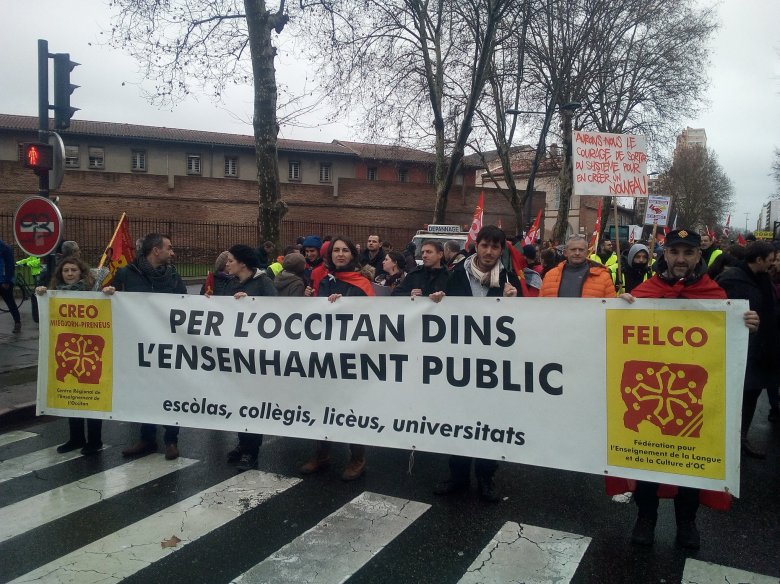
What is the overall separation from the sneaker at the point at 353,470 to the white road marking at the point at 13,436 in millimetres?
3207

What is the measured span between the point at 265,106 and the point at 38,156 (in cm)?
563

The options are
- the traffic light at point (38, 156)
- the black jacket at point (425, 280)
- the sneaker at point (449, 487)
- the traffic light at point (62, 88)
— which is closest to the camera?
the sneaker at point (449, 487)

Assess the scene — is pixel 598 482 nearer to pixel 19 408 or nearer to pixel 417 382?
pixel 417 382

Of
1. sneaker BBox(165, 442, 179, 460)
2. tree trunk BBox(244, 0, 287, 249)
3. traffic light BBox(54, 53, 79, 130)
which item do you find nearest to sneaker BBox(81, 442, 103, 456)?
sneaker BBox(165, 442, 179, 460)

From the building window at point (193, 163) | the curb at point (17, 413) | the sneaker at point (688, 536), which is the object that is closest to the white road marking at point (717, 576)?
the sneaker at point (688, 536)

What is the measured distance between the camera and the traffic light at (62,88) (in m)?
7.93

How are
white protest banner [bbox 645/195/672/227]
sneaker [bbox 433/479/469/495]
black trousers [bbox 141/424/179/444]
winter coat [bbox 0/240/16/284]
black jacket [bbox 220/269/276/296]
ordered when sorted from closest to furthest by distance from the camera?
1. sneaker [bbox 433/479/469/495]
2. black jacket [bbox 220/269/276/296]
3. black trousers [bbox 141/424/179/444]
4. winter coat [bbox 0/240/16/284]
5. white protest banner [bbox 645/195/672/227]

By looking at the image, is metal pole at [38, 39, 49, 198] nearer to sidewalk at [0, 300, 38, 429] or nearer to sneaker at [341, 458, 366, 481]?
sidewalk at [0, 300, 38, 429]

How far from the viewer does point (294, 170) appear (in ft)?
146

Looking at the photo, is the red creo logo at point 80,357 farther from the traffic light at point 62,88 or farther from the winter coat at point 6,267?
the winter coat at point 6,267

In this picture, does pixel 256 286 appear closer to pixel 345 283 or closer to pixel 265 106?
pixel 345 283

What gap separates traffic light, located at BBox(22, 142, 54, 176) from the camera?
7.49 metres

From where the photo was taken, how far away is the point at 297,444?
5715 millimetres

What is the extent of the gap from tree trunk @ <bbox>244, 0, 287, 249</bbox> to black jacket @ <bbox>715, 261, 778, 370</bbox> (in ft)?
30.1
